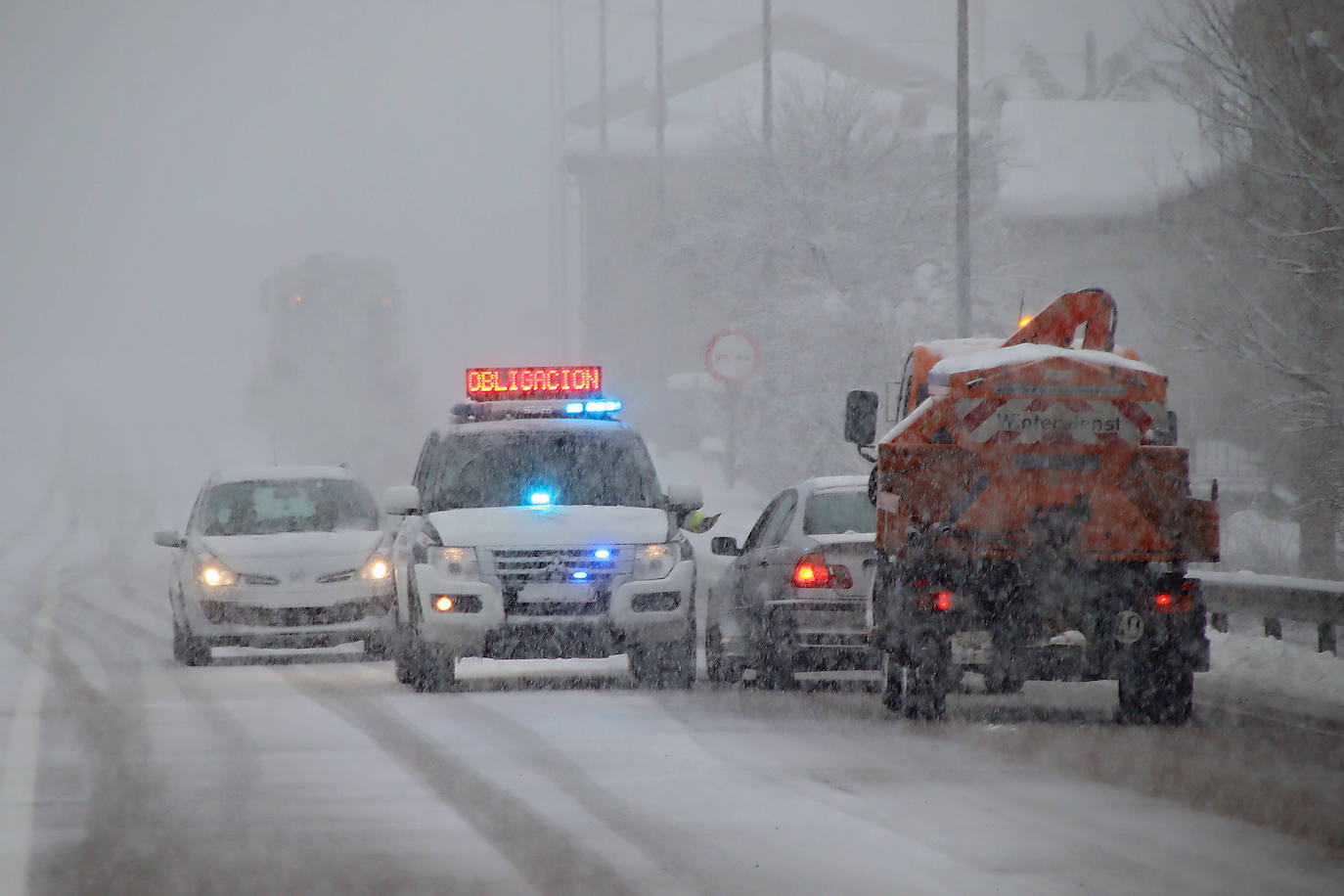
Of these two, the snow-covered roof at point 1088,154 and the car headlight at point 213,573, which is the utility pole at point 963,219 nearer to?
the car headlight at point 213,573

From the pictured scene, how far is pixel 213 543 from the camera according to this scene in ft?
57.9

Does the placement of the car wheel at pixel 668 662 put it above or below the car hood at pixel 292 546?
below

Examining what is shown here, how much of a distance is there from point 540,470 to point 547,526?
113 cm

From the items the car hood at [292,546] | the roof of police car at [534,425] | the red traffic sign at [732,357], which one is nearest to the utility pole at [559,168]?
the red traffic sign at [732,357]

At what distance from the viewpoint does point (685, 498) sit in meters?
15.4

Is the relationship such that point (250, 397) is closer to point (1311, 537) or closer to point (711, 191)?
point (711, 191)

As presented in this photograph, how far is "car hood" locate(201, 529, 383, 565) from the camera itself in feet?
57.1

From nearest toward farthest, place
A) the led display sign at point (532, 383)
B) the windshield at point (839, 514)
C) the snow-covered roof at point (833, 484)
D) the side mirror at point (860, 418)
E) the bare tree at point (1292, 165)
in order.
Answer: the side mirror at point (860, 418), the windshield at point (839, 514), the snow-covered roof at point (833, 484), the led display sign at point (532, 383), the bare tree at point (1292, 165)

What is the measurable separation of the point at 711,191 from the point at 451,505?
32.3 meters

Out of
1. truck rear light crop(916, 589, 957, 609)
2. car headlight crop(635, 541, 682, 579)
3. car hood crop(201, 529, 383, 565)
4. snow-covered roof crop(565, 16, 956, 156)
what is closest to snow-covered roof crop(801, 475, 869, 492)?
car headlight crop(635, 541, 682, 579)

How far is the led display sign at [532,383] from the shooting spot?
16.7 m

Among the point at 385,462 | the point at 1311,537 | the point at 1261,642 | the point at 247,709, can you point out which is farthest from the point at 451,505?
the point at 385,462

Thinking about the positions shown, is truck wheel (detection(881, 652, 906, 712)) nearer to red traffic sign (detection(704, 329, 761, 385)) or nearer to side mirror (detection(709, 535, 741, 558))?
side mirror (detection(709, 535, 741, 558))

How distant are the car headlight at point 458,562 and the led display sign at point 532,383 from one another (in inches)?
85.0
